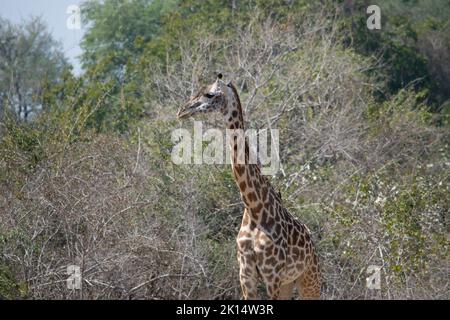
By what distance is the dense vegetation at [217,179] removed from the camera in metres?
9.68

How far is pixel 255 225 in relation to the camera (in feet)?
29.3

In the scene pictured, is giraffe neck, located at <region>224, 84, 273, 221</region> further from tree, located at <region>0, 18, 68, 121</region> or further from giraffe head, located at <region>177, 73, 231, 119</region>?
tree, located at <region>0, 18, 68, 121</region>

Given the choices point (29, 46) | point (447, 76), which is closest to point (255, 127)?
point (447, 76)

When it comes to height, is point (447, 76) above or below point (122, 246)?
above

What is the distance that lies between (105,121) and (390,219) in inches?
253

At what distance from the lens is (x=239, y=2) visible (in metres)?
20.3

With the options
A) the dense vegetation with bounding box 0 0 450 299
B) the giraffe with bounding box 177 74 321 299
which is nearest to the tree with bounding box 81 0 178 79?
the dense vegetation with bounding box 0 0 450 299

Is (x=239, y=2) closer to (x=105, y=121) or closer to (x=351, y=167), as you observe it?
(x=105, y=121)

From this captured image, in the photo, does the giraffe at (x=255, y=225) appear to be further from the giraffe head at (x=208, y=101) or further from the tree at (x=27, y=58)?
the tree at (x=27, y=58)

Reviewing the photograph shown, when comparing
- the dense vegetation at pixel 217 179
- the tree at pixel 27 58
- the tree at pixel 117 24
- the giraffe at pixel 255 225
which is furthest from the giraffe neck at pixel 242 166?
the tree at pixel 117 24

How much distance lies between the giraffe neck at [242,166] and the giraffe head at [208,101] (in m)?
0.05

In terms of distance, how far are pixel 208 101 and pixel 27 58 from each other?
1619 centimetres

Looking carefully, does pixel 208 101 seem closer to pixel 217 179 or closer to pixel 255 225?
pixel 255 225

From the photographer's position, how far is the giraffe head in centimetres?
877
